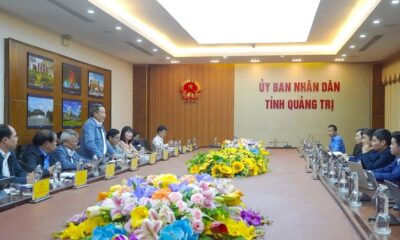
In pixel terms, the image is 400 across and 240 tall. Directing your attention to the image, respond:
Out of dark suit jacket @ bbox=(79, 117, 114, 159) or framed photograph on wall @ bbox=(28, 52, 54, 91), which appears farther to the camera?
framed photograph on wall @ bbox=(28, 52, 54, 91)

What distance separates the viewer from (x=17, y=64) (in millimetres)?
5562

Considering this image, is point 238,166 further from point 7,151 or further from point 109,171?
point 7,151

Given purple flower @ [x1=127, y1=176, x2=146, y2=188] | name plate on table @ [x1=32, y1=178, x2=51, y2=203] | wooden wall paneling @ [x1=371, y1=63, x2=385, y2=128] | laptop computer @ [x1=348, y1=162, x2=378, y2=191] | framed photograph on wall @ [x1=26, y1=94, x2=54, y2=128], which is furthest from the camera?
wooden wall paneling @ [x1=371, y1=63, x2=385, y2=128]

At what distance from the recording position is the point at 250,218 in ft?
5.44

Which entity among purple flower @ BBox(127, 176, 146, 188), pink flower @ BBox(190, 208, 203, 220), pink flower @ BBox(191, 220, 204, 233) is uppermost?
purple flower @ BBox(127, 176, 146, 188)

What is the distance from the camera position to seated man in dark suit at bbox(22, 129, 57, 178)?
12.2ft

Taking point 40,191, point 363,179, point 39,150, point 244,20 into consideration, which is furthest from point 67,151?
point 244,20

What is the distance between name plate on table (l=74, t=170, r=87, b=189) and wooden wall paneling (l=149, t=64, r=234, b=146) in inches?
287

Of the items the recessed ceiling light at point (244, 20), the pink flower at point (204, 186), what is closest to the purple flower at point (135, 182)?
the pink flower at point (204, 186)

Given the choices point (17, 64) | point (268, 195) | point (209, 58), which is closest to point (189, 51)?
point (209, 58)

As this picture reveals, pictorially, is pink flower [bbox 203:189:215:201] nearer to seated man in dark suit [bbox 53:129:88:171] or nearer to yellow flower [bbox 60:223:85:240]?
yellow flower [bbox 60:223:85:240]

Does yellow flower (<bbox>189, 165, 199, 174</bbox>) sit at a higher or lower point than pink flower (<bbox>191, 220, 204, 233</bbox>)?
lower

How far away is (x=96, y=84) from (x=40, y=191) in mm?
5914

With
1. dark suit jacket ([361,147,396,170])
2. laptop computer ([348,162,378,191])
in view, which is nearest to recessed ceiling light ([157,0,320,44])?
dark suit jacket ([361,147,396,170])
